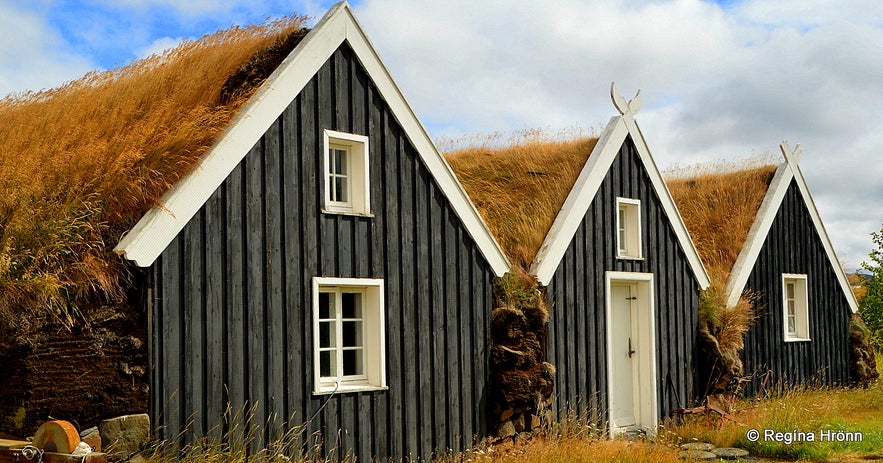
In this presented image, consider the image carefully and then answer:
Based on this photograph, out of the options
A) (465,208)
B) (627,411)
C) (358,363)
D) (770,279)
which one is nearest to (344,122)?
(465,208)

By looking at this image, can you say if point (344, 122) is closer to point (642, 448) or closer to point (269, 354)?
point (269, 354)

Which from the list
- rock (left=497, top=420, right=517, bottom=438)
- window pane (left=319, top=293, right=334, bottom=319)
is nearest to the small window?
rock (left=497, top=420, right=517, bottom=438)

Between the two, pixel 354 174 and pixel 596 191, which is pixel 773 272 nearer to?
pixel 596 191

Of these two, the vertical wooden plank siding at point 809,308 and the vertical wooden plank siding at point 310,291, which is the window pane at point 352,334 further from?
the vertical wooden plank siding at point 809,308

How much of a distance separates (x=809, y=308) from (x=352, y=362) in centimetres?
1208

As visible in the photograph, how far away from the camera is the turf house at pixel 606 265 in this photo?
13695mm

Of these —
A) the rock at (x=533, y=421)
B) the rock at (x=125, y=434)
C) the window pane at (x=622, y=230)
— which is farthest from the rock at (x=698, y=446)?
the rock at (x=125, y=434)

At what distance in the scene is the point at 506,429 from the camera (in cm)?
1227

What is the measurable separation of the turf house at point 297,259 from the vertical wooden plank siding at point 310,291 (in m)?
0.02

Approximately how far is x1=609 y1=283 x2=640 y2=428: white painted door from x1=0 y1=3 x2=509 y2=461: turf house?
11.0ft

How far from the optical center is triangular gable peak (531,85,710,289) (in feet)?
44.4

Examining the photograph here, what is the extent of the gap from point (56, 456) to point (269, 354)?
100 inches

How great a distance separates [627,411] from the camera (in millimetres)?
14984
